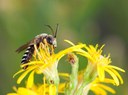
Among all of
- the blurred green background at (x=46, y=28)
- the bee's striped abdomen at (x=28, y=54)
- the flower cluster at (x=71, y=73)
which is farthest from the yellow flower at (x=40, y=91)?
the blurred green background at (x=46, y=28)

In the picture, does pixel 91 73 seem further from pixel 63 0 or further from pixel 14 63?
pixel 63 0

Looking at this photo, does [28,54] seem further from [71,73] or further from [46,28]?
[46,28]

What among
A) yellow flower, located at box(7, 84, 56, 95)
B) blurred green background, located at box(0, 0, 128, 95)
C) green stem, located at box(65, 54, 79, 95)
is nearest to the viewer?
yellow flower, located at box(7, 84, 56, 95)

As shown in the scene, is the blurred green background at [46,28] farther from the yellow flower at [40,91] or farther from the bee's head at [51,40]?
the yellow flower at [40,91]

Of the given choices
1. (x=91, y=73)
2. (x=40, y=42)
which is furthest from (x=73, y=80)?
(x=40, y=42)

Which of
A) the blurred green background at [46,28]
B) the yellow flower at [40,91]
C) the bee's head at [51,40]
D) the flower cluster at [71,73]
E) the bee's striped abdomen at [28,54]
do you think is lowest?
the yellow flower at [40,91]

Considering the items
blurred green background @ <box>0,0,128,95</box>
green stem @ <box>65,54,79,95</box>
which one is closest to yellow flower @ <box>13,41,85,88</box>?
green stem @ <box>65,54,79,95</box>

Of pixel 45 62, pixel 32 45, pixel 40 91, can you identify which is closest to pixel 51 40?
pixel 32 45

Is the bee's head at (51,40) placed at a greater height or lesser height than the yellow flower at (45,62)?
greater

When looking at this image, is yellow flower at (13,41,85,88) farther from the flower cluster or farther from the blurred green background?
the blurred green background
